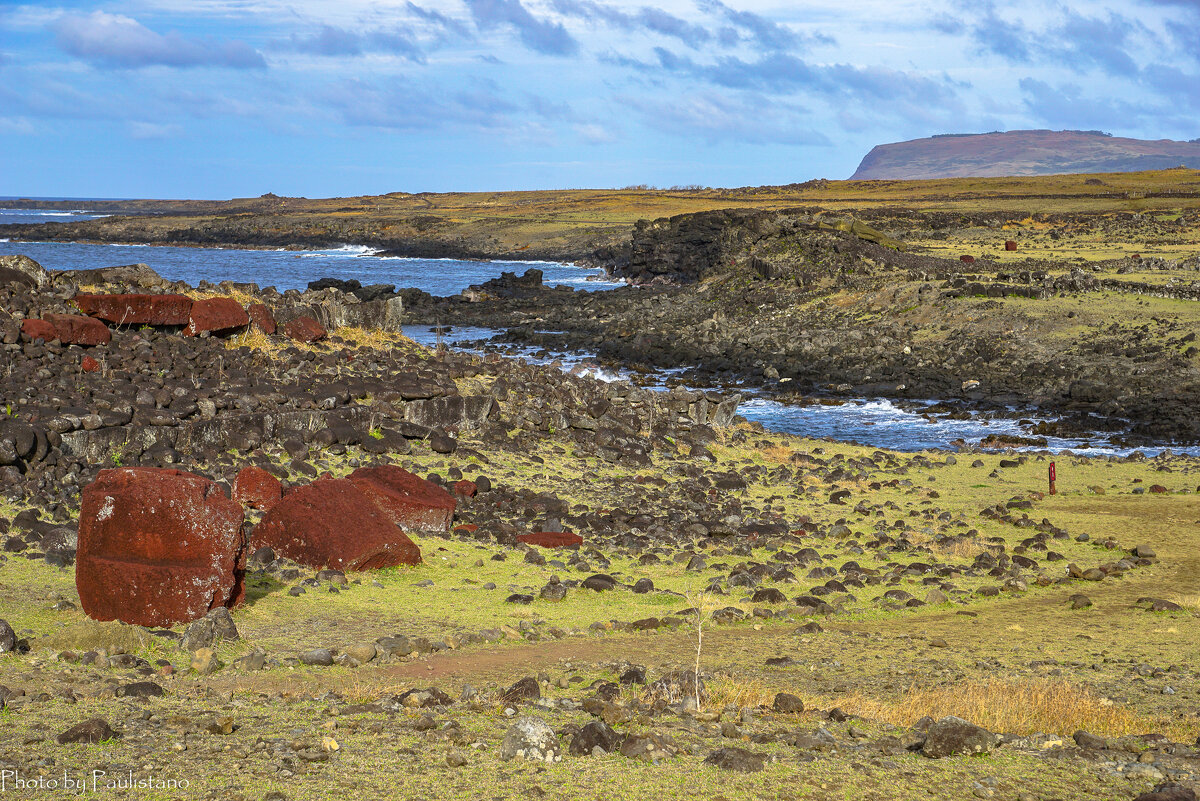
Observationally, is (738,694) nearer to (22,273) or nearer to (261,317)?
(261,317)

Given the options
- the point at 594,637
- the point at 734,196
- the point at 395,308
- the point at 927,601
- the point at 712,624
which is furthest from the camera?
the point at 734,196

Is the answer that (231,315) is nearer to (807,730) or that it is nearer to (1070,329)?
(807,730)

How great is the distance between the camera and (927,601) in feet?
42.5

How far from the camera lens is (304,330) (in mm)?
22203

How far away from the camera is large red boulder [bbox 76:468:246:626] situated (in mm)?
9555

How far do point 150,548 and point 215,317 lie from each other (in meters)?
12.1

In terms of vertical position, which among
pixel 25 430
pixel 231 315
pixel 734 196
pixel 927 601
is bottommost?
pixel 927 601

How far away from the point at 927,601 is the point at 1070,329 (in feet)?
101

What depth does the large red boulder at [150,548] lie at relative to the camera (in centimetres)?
955

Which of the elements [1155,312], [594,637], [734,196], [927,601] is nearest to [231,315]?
[594,637]

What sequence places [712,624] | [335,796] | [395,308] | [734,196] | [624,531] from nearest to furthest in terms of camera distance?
[335,796]
[712,624]
[624,531]
[395,308]
[734,196]

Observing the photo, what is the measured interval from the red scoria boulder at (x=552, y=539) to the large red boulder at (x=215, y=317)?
9.55 m

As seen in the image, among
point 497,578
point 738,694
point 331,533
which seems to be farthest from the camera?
point 497,578

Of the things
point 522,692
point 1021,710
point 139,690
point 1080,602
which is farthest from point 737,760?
point 1080,602
